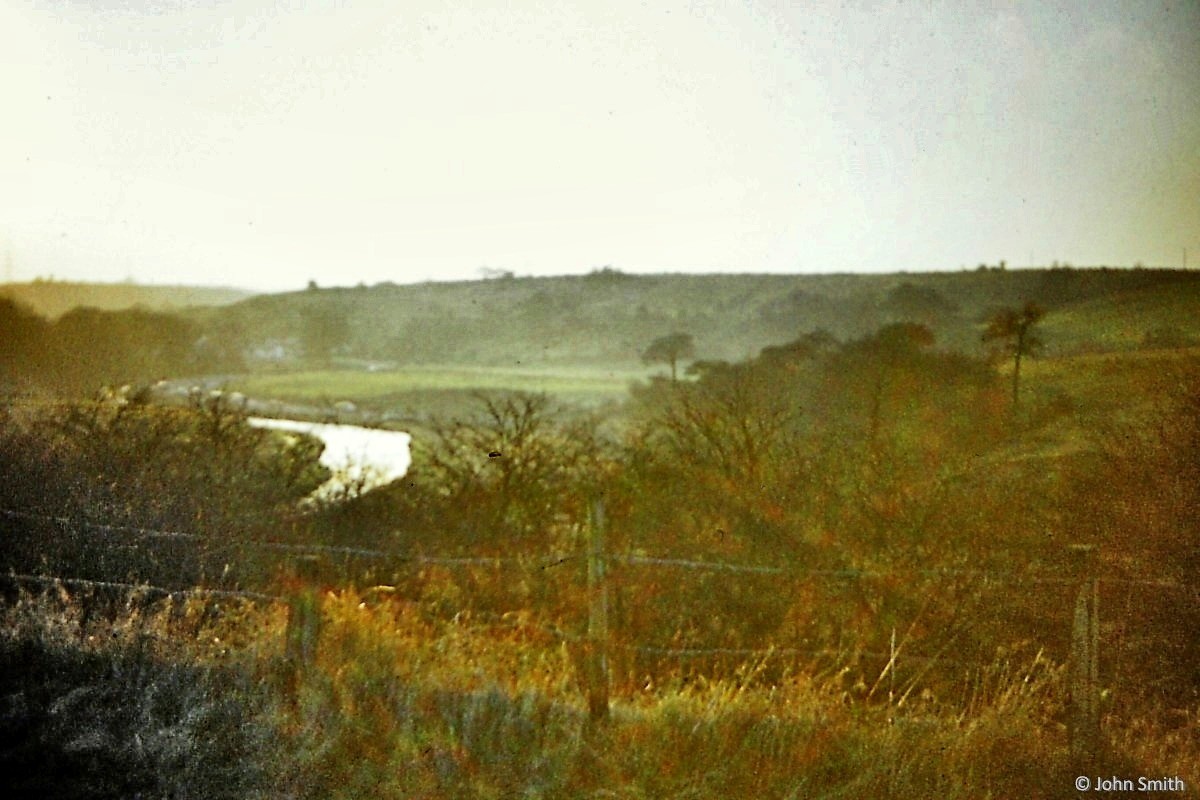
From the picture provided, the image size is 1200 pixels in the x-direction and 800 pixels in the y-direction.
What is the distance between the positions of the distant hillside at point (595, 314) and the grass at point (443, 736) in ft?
50.0

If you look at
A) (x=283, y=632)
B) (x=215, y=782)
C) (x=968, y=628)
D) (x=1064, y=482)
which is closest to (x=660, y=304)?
(x=1064, y=482)

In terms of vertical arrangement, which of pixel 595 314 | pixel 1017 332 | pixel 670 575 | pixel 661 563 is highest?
pixel 595 314

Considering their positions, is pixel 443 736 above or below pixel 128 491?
below

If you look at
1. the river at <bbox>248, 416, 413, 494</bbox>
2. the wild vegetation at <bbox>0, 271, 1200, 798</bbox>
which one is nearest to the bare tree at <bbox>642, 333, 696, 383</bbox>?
the wild vegetation at <bbox>0, 271, 1200, 798</bbox>

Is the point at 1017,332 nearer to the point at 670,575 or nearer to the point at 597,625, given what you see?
the point at 670,575

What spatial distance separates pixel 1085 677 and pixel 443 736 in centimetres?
370

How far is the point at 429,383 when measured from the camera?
898 inches

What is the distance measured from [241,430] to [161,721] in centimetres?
1101

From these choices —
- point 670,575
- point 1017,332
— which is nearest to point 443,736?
point 670,575

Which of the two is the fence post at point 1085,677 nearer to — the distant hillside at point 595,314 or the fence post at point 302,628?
A: the fence post at point 302,628

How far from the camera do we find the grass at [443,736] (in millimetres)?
4996

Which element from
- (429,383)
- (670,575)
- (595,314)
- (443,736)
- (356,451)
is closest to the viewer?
(443,736)

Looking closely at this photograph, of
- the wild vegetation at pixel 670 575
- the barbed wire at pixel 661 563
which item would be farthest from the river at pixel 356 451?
the barbed wire at pixel 661 563

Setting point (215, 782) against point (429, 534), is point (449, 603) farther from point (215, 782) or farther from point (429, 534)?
point (215, 782)
